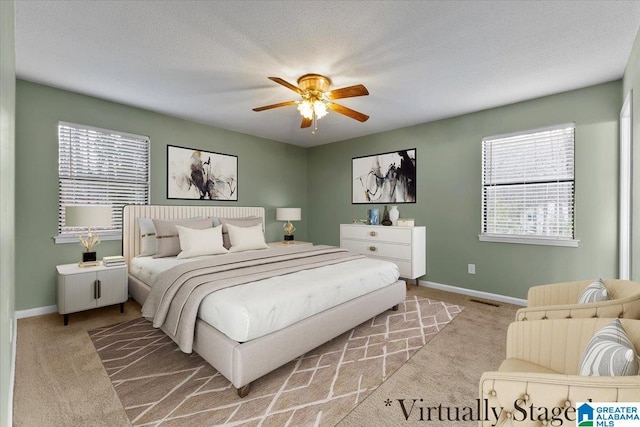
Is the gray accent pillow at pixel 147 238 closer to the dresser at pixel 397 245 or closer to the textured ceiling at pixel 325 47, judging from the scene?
the textured ceiling at pixel 325 47

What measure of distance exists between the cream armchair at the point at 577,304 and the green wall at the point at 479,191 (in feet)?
A: 5.58

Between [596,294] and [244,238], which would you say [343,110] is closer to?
[244,238]

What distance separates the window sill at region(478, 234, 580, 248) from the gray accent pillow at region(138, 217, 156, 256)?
433 centimetres

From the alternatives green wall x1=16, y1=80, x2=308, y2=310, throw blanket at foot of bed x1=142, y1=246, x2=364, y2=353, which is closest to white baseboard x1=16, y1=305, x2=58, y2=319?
green wall x1=16, y1=80, x2=308, y2=310

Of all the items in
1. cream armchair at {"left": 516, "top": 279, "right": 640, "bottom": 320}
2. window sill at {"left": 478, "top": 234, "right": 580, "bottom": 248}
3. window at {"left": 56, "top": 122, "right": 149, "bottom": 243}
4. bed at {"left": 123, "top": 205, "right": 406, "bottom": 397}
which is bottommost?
bed at {"left": 123, "top": 205, "right": 406, "bottom": 397}

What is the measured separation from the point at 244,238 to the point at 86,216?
67.8 inches

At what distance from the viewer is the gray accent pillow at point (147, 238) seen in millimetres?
3645

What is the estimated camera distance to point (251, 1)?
191cm

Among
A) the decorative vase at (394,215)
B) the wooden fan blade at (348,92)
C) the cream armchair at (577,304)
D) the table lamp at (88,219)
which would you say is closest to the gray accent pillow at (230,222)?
the table lamp at (88,219)

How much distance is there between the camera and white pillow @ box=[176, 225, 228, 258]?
3.44 metres

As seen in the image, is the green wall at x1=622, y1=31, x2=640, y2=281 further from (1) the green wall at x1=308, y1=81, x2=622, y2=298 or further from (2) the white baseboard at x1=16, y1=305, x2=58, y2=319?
(2) the white baseboard at x1=16, y1=305, x2=58, y2=319

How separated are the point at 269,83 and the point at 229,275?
204 cm

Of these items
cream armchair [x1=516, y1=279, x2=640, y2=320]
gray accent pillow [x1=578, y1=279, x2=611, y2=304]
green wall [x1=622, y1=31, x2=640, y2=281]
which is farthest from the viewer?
green wall [x1=622, y1=31, x2=640, y2=281]

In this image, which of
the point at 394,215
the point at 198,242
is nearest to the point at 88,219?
the point at 198,242
